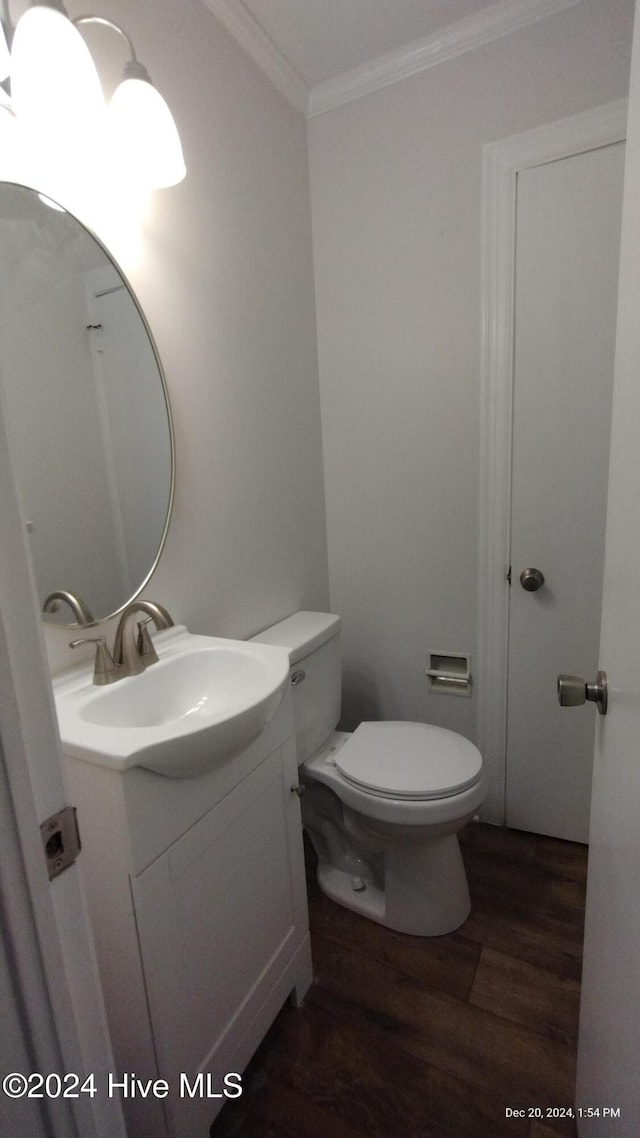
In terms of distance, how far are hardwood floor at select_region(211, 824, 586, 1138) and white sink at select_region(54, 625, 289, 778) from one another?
2.54 feet

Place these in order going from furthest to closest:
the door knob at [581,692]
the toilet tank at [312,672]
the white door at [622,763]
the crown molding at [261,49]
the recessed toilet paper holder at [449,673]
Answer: the recessed toilet paper holder at [449,673], the toilet tank at [312,672], the crown molding at [261,49], the door knob at [581,692], the white door at [622,763]

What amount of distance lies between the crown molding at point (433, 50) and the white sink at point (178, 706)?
176cm

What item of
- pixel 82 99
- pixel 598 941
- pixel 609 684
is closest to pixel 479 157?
pixel 82 99

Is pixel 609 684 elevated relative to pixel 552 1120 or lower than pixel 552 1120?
elevated

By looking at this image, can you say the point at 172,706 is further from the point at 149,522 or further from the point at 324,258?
the point at 324,258

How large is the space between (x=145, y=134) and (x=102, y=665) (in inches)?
41.2

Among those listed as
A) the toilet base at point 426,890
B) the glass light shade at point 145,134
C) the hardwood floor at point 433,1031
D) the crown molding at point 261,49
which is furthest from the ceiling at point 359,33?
the hardwood floor at point 433,1031

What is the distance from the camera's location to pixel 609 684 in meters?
0.67

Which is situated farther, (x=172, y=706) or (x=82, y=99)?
(x=172, y=706)

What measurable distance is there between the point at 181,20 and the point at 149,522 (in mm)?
1190

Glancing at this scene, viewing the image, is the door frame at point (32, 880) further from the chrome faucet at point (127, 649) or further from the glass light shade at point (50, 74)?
the glass light shade at point (50, 74)

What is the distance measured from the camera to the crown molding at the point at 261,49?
4.19 ft

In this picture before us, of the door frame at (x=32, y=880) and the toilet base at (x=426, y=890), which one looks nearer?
the door frame at (x=32, y=880)

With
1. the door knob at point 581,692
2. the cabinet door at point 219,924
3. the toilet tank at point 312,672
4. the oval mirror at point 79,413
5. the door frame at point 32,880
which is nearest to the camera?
the door frame at point 32,880
